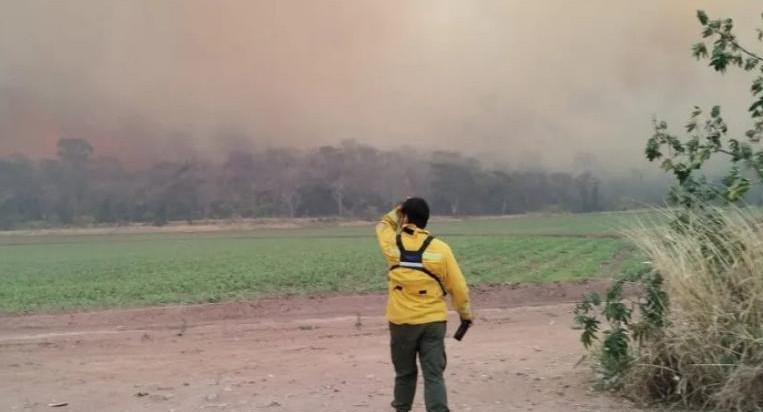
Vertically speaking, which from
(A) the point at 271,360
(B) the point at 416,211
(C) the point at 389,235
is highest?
(B) the point at 416,211

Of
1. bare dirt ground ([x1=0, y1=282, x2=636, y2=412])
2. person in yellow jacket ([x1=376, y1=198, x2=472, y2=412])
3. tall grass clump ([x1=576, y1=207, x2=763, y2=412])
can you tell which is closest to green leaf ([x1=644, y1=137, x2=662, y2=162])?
tall grass clump ([x1=576, y1=207, x2=763, y2=412])

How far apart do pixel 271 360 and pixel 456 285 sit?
4402 millimetres

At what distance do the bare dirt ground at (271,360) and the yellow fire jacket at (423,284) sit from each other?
4.45 ft

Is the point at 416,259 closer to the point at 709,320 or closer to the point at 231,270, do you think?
the point at 709,320

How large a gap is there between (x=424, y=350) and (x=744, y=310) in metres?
2.51

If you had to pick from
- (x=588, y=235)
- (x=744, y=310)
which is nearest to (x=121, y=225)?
(x=588, y=235)

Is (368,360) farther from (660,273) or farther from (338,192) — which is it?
(338,192)

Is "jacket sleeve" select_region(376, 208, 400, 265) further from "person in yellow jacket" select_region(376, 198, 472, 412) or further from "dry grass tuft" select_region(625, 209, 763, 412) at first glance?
"dry grass tuft" select_region(625, 209, 763, 412)

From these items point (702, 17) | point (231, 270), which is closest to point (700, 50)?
point (702, 17)

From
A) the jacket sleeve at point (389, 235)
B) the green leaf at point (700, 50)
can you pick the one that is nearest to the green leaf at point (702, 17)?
the green leaf at point (700, 50)

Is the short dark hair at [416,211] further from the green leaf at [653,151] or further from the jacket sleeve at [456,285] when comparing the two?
the green leaf at [653,151]

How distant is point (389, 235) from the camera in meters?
5.53

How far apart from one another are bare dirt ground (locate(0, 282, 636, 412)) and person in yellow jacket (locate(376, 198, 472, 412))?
1087 mm

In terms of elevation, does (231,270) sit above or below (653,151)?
below
